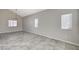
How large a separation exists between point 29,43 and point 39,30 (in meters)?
0.48

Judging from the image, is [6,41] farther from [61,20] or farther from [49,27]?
[61,20]

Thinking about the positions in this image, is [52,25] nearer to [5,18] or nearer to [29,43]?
[29,43]

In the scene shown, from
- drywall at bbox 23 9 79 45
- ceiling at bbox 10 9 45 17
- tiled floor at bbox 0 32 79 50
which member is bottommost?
tiled floor at bbox 0 32 79 50

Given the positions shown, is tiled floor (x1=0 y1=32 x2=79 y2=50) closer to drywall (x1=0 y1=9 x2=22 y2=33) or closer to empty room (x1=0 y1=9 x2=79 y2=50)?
empty room (x1=0 y1=9 x2=79 y2=50)

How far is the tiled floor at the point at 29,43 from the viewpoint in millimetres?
2717

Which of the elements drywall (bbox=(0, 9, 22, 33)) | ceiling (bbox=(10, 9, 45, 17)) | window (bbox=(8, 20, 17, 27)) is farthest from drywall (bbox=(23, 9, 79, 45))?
drywall (bbox=(0, 9, 22, 33))

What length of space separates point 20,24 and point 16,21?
147 mm

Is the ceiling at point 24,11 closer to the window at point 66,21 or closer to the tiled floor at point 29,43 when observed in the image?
the tiled floor at point 29,43

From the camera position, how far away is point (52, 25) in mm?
2760

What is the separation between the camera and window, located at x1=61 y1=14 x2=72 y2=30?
268cm
